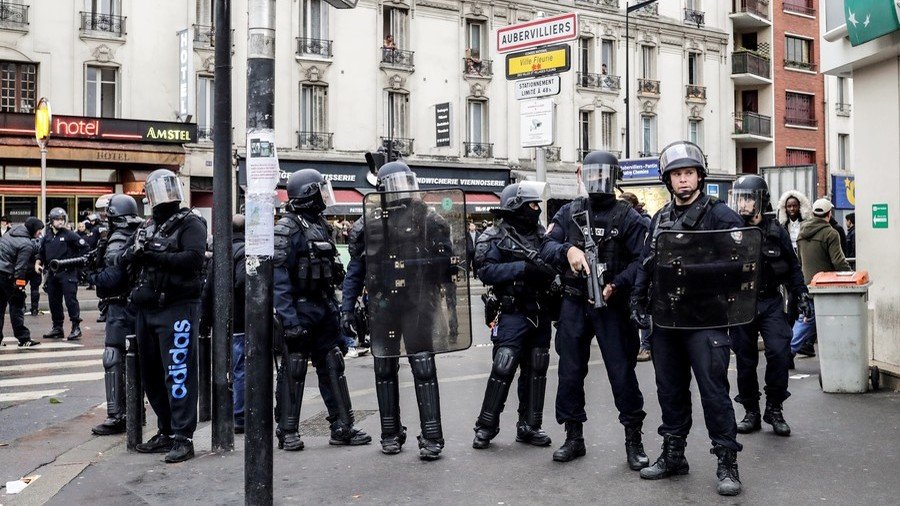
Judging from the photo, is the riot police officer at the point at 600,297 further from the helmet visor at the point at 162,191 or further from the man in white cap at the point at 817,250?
the man in white cap at the point at 817,250

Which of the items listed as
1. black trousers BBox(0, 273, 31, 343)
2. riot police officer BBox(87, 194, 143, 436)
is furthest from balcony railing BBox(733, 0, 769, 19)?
riot police officer BBox(87, 194, 143, 436)

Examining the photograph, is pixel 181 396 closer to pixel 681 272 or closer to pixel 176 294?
pixel 176 294

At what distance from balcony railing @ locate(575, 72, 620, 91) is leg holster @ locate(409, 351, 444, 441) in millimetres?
32601

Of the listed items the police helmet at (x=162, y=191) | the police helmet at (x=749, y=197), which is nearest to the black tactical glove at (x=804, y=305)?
the police helmet at (x=749, y=197)

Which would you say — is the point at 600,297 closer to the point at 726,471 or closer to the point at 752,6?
the point at 726,471

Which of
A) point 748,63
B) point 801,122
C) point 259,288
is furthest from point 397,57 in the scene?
point 259,288

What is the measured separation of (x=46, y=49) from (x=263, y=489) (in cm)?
2556

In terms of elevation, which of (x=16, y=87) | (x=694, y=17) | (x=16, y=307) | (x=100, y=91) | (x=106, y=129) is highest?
(x=694, y=17)

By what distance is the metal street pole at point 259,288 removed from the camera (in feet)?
16.6

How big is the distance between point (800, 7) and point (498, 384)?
4309 cm

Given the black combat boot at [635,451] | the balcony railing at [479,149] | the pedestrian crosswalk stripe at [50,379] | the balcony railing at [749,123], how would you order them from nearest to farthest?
the black combat boot at [635,451] → the pedestrian crosswalk stripe at [50,379] → the balcony railing at [479,149] → the balcony railing at [749,123]

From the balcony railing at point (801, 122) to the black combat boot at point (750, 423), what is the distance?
3977 centimetres

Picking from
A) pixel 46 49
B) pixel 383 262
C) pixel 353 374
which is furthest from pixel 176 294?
pixel 46 49

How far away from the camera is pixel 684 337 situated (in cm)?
567
